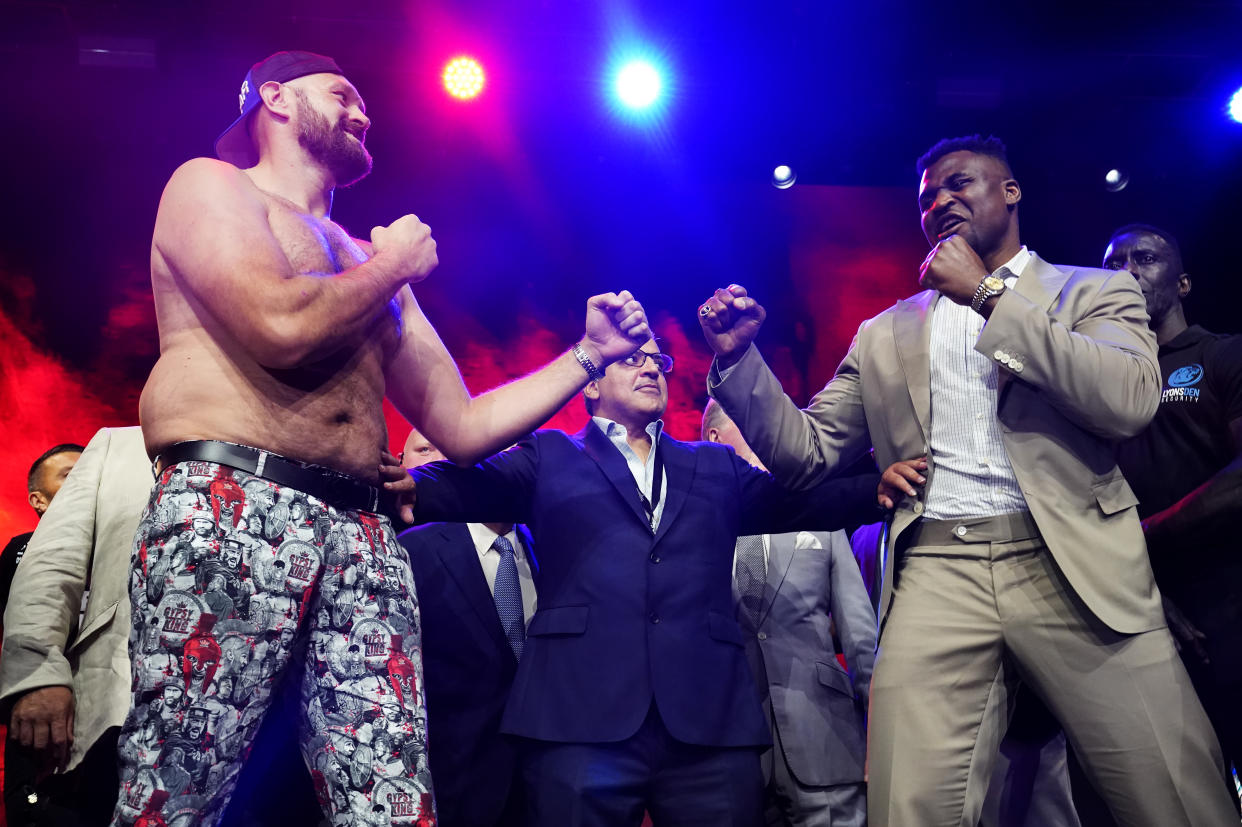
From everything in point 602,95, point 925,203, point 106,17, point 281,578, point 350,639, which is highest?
point 106,17

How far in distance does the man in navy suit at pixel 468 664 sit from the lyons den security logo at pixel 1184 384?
7.29ft

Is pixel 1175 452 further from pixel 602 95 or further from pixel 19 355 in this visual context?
pixel 19 355

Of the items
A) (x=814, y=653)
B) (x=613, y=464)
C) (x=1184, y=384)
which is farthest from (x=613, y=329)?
(x=1184, y=384)

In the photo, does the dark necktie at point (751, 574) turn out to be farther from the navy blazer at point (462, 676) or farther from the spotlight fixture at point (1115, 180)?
the spotlight fixture at point (1115, 180)

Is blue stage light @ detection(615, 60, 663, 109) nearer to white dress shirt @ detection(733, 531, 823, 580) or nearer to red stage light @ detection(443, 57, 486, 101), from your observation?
red stage light @ detection(443, 57, 486, 101)

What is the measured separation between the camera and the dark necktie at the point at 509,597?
3104 millimetres

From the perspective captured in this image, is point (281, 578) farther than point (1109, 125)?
No

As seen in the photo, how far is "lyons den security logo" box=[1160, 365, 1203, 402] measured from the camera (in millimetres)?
3021

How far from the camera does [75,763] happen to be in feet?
8.84

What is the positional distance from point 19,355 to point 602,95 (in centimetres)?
344

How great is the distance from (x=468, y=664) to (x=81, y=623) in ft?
3.97

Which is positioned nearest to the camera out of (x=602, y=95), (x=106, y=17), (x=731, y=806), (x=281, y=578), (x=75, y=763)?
(x=281, y=578)

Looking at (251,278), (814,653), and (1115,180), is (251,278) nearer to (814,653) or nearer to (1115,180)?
(814,653)

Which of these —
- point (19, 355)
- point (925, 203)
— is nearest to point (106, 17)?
point (19, 355)
